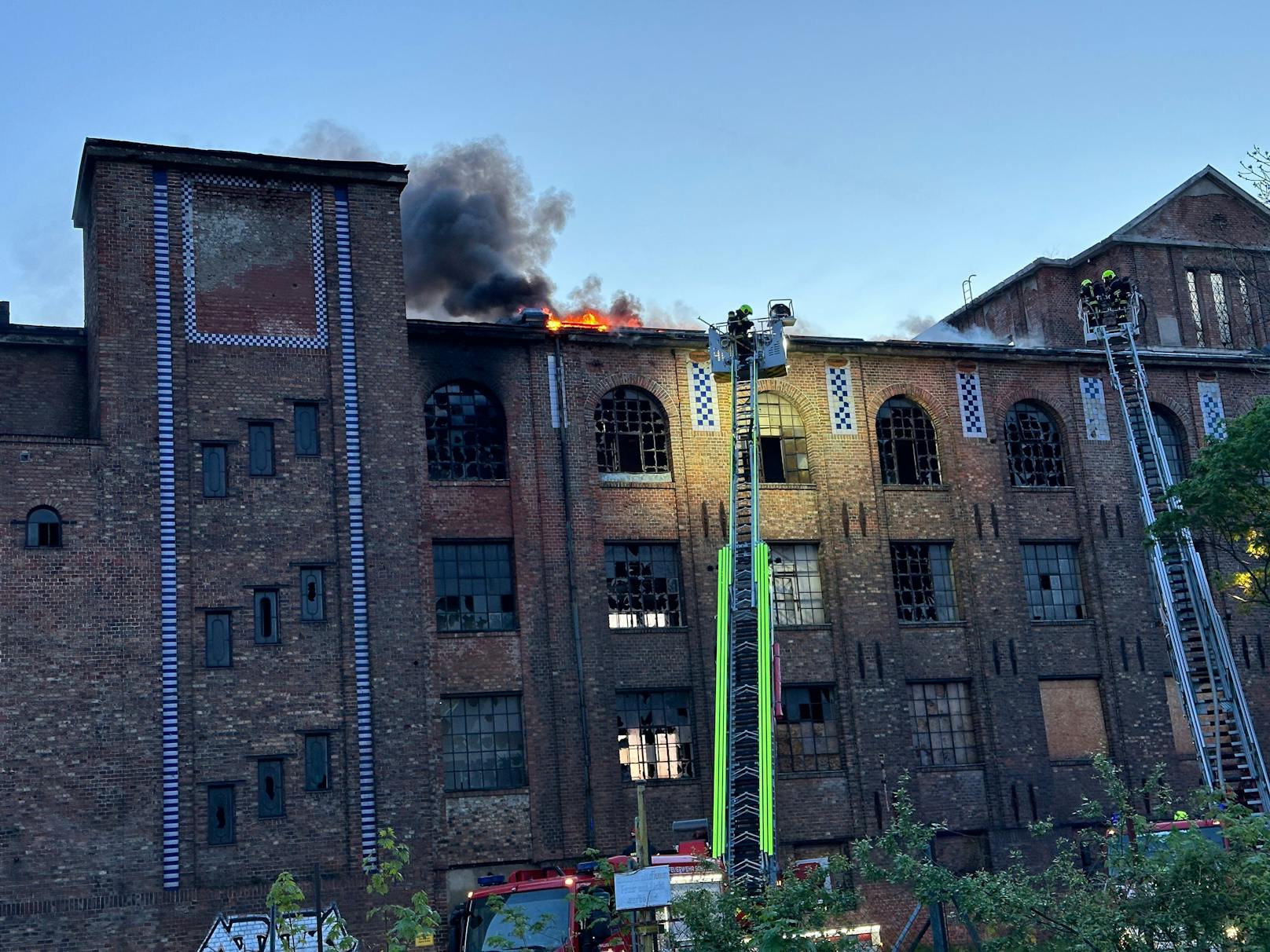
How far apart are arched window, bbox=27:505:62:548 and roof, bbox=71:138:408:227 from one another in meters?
6.43

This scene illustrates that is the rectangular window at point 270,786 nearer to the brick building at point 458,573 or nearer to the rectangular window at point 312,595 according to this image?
the brick building at point 458,573

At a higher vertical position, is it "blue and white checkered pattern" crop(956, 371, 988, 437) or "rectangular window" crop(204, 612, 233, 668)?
"blue and white checkered pattern" crop(956, 371, 988, 437)

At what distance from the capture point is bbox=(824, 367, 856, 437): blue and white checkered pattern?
34.4 metres

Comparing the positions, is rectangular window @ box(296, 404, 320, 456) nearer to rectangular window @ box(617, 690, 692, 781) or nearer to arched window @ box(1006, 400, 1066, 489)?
rectangular window @ box(617, 690, 692, 781)

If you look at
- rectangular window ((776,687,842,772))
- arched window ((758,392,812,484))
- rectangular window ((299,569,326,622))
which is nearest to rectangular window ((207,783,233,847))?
rectangular window ((299,569,326,622))

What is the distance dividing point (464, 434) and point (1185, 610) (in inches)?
589

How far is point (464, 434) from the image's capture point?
31797 millimetres

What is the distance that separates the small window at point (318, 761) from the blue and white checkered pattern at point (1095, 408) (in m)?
18.4

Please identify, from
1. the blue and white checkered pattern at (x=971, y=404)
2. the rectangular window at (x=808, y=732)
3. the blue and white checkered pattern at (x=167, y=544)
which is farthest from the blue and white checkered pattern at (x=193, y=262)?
the blue and white checkered pattern at (x=971, y=404)

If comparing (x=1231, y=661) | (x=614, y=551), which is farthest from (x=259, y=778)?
(x=1231, y=661)

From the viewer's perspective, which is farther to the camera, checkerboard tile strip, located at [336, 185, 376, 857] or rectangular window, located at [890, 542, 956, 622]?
rectangular window, located at [890, 542, 956, 622]

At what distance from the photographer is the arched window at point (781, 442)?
33875mm

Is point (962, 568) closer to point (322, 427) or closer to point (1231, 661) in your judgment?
point (1231, 661)

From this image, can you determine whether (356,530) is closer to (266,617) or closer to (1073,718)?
(266,617)
